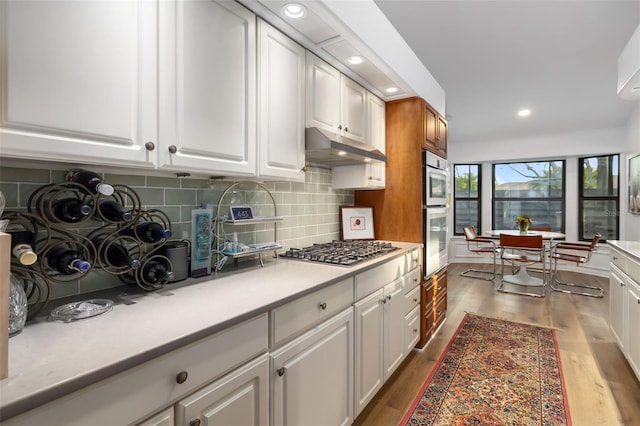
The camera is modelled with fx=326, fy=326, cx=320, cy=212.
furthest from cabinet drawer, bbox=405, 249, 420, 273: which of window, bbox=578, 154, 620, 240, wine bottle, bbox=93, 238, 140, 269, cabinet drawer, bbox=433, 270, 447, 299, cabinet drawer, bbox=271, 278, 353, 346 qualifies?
window, bbox=578, 154, 620, 240

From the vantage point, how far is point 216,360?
0.99 meters

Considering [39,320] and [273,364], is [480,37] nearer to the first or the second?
[273,364]

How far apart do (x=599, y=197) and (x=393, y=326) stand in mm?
5697

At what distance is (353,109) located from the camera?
241cm

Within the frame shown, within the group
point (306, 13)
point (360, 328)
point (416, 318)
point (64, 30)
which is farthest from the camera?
point (416, 318)

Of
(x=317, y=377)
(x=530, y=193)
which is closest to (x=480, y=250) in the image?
(x=530, y=193)

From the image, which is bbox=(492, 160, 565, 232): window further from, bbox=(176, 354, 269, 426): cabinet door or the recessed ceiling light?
bbox=(176, 354, 269, 426): cabinet door

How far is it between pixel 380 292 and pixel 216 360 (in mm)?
1251

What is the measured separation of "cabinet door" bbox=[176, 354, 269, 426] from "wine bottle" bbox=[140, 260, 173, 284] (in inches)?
18.7

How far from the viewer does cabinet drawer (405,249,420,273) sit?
8.08 ft

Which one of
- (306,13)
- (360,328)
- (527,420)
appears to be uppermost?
(306,13)

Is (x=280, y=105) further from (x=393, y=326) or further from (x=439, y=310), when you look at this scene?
(x=439, y=310)

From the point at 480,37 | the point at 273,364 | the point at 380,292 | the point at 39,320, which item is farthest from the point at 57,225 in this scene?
the point at 480,37

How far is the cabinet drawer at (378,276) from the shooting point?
181 centimetres
